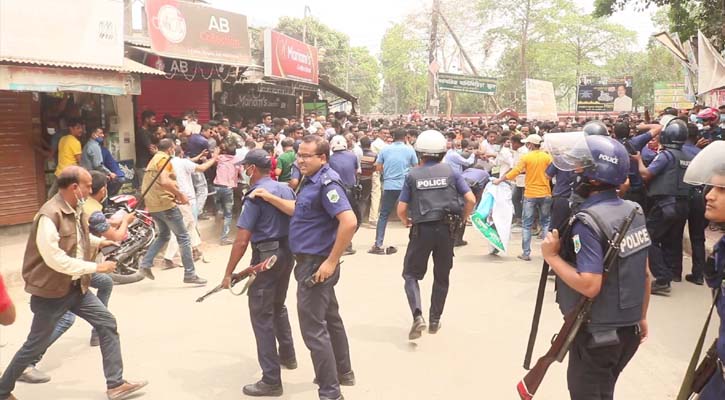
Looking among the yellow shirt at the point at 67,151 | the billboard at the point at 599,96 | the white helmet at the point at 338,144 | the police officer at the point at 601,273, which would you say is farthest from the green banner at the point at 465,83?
the police officer at the point at 601,273

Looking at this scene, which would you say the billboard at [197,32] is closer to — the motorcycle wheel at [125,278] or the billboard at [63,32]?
the billboard at [63,32]

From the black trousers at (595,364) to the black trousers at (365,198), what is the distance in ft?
Answer: 26.6

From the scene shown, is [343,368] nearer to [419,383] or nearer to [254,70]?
[419,383]

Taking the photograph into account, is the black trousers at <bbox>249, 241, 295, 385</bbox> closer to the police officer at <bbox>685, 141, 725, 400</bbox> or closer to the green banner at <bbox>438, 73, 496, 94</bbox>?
the police officer at <bbox>685, 141, 725, 400</bbox>

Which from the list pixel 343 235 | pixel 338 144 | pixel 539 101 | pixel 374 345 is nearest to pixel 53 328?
pixel 343 235

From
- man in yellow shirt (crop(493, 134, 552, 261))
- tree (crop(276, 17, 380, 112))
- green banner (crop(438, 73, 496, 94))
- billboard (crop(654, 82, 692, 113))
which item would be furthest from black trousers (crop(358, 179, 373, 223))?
tree (crop(276, 17, 380, 112))

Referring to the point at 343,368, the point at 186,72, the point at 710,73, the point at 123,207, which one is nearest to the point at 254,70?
the point at 186,72

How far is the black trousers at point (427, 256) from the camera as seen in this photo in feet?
17.3

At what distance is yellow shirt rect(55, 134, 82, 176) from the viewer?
8414 mm

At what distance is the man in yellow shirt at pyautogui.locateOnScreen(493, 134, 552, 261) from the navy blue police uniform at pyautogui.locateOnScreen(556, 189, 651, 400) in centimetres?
535

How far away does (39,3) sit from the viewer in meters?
8.00

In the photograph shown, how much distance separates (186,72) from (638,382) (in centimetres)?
1030

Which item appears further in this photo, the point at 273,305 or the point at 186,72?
the point at 186,72

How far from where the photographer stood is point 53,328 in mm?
3980
